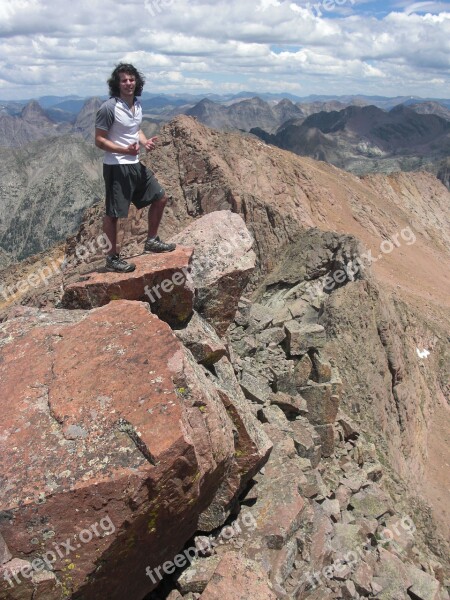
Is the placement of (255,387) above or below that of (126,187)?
below

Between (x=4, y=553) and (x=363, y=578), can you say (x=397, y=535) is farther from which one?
(x=4, y=553)

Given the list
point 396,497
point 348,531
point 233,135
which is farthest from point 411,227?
point 348,531

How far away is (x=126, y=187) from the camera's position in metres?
8.70

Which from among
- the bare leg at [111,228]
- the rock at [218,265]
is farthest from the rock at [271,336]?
the bare leg at [111,228]

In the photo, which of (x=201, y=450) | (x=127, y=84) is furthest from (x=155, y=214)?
(x=201, y=450)

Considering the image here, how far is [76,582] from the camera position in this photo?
5.07 meters

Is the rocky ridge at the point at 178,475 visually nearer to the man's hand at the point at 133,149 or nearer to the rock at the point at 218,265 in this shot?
the rock at the point at 218,265

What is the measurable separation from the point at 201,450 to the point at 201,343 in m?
2.37

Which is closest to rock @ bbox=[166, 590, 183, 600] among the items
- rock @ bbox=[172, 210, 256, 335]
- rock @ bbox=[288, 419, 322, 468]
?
rock @ bbox=[288, 419, 322, 468]

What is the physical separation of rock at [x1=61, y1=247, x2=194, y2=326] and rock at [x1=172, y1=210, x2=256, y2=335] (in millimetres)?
1298

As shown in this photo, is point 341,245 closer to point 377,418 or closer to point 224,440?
point 377,418

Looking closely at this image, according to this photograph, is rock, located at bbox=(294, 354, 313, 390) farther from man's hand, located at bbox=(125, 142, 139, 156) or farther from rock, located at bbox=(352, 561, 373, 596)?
man's hand, located at bbox=(125, 142, 139, 156)

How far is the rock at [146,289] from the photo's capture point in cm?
801

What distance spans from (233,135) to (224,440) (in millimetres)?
38177
